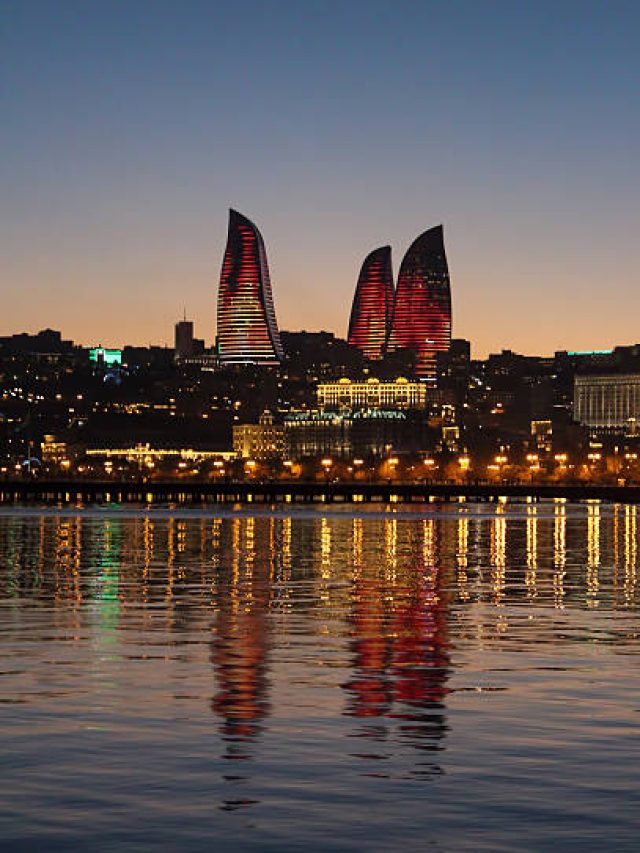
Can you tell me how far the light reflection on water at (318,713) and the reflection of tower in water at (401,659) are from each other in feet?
0.32

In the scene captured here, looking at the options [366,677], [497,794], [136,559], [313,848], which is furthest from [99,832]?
[136,559]

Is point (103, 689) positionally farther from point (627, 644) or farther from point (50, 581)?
point (50, 581)

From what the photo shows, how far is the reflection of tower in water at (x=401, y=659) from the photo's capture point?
99.0 feet

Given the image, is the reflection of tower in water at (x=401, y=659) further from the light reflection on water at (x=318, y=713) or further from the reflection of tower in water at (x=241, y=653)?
the reflection of tower in water at (x=241, y=653)

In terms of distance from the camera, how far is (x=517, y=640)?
45625mm

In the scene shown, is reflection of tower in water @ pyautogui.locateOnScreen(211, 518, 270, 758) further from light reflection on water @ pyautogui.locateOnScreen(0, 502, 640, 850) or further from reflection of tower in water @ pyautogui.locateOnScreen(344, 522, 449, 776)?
reflection of tower in water @ pyautogui.locateOnScreen(344, 522, 449, 776)

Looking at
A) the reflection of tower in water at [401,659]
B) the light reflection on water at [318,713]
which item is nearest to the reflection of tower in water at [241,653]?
the light reflection on water at [318,713]

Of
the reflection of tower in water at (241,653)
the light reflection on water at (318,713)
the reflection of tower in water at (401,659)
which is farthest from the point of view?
the reflection of tower in water at (241,653)

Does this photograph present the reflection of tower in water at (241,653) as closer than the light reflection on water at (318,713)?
No

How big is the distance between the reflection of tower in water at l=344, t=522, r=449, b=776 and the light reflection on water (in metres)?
0.10

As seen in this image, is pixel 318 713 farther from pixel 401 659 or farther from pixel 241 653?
pixel 241 653

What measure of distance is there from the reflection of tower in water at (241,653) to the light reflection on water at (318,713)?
0.11 m

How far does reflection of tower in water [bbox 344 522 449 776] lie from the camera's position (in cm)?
3017

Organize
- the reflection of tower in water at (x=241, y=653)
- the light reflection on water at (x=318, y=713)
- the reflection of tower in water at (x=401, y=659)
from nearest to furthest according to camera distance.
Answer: the light reflection on water at (x=318, y=713) → the reflection of tower in water at (x=401, y=659) → the reflection of tower in water at (x=241, y=653)
